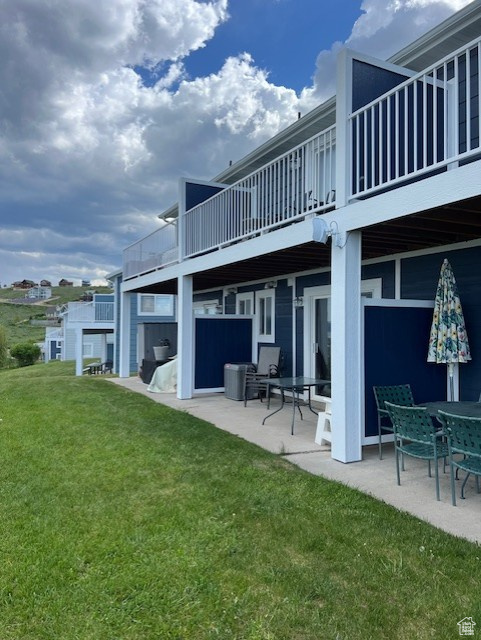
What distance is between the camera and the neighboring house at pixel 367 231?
14.9ft

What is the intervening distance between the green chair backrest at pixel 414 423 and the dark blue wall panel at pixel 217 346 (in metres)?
6.01

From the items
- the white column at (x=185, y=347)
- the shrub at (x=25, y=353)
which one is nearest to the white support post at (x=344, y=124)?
the white column at (x=185, y=347)

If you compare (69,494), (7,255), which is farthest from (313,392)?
(7,255)

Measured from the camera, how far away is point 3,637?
7.20 feet

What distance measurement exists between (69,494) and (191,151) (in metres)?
12.2

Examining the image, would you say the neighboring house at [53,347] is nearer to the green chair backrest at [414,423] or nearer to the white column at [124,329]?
the white column at [124,329]

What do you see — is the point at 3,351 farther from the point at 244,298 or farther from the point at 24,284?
the point at 24,284

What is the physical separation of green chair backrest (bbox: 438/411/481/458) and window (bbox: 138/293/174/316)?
1838 cm

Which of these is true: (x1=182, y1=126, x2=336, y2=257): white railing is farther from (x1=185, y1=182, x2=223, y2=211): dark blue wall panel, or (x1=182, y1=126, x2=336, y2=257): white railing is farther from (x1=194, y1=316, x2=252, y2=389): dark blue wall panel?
(x1=194, y1=316, x2=252, y2=389): dark blue wall panel

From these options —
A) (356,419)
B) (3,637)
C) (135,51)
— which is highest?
(135,51)

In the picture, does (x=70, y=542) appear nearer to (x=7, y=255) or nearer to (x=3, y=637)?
(x=3, y=637)

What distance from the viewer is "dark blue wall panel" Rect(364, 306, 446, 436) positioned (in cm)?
529

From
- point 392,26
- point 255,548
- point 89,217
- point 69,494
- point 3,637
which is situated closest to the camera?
point 3,637

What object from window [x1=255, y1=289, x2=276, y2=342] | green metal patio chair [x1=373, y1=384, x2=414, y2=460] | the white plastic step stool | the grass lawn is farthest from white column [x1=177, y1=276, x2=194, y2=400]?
green metal patio chair [x1=373, y1=384, x2=414, y2=460]
